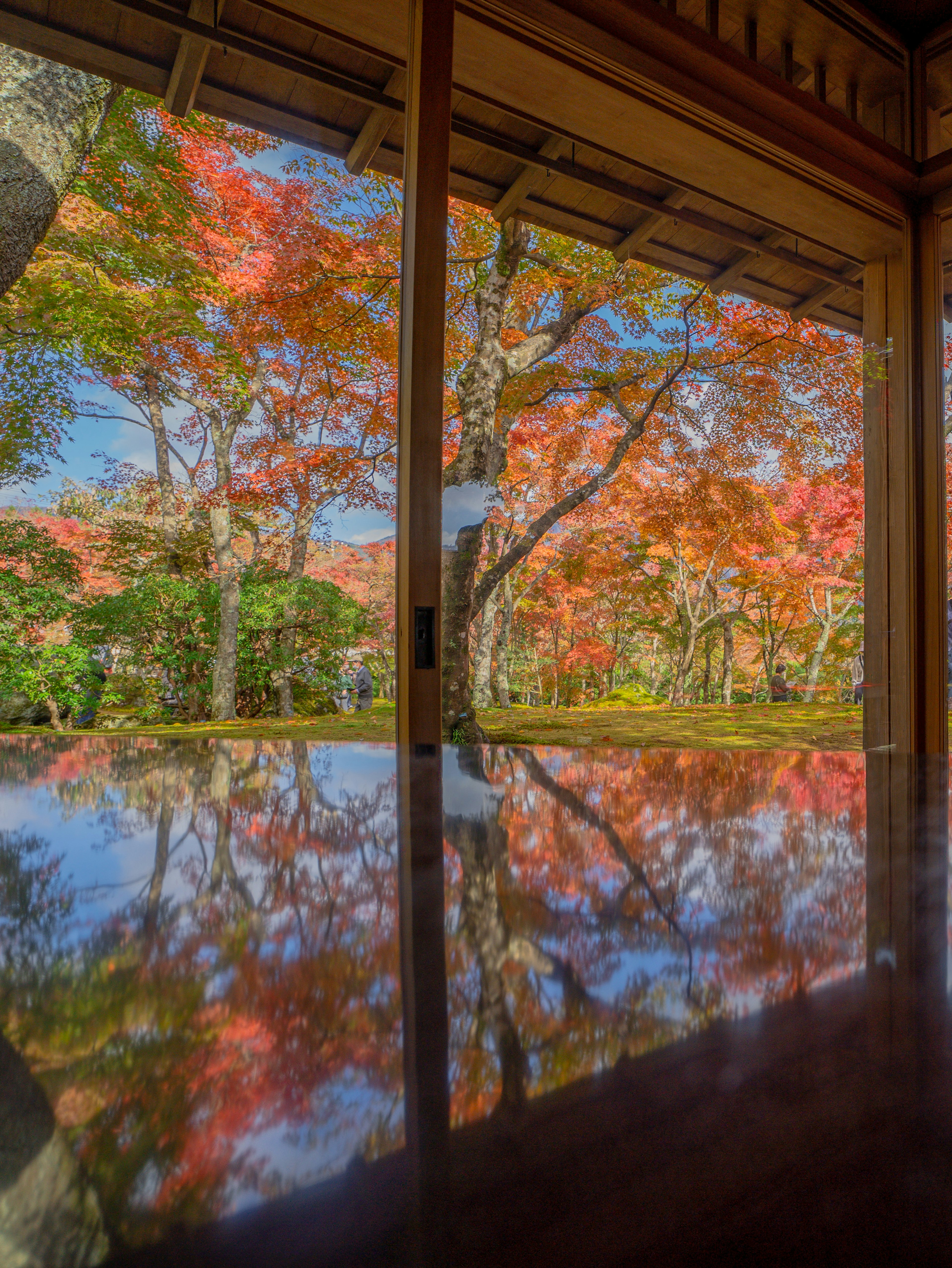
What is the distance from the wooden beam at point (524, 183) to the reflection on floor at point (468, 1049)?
2850 mm

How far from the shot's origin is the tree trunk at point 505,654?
12.5 ft

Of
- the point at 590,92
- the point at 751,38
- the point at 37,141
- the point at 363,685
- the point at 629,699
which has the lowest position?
the point at 629,699

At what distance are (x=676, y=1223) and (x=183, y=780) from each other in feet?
1.57

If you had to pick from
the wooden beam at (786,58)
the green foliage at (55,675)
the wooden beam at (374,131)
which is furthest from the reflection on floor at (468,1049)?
the green foliage at (55,675)

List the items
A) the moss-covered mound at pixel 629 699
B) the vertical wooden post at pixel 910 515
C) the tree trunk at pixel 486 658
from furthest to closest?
the moss-covered mound at pixel 629 699 < the tree trunk at pixel 486 658 < the vertical wooden post at pixel 910 515

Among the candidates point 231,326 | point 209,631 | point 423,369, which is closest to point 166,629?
point 209,631

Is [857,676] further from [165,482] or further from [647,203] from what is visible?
[165,482]

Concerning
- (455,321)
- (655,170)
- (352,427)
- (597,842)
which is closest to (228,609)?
(352,427)

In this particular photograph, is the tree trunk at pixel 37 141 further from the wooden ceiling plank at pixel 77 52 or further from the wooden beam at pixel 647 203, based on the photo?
the wooden beam at pixel 647 203

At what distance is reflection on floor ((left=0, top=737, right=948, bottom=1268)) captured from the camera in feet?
0.23

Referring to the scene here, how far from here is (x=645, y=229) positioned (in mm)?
2840

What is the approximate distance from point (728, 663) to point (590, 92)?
341 cm

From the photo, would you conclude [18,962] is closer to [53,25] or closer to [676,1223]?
[676,1223]

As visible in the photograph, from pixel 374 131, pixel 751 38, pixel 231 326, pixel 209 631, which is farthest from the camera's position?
pixel 209 631
